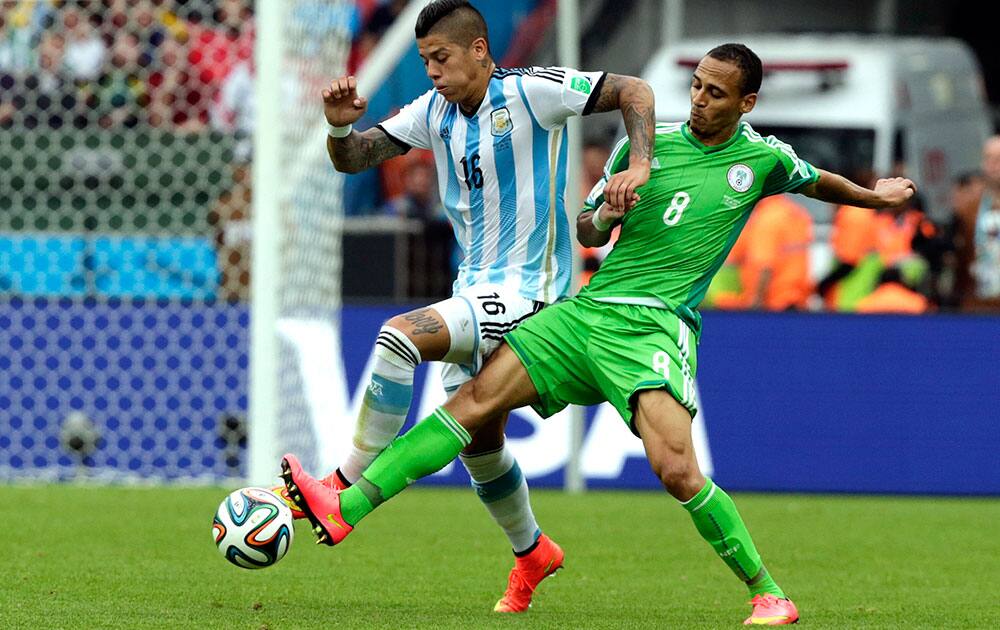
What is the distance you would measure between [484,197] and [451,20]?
0.69 m

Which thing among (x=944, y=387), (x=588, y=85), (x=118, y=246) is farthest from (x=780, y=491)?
(x=588, y=85)

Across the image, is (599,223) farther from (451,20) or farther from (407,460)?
(407,460)

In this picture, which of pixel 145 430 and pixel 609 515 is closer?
pixel 609 515

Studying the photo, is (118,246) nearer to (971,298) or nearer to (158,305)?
(158,305)

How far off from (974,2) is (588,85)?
18790 millimetres

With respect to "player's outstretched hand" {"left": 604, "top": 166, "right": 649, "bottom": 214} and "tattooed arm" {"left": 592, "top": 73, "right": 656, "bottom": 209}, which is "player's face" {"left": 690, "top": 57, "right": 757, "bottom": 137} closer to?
"tattooed arm" {"left": 592, "top": 73, "right": 656, "bottom": 209}

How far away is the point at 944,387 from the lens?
490 inches

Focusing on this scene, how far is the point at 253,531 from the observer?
6.17 meters

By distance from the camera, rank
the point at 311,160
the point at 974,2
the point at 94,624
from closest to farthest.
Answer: the point at 94,624 → the point at 311,160 → the point at 974,2

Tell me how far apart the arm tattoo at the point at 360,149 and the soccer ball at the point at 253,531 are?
1.33 m

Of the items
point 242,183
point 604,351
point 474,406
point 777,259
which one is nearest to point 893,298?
point 777,259

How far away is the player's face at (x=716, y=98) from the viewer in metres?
6.52

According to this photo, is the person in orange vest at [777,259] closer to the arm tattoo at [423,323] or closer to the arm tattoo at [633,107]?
the arm tattoo at [633,107]

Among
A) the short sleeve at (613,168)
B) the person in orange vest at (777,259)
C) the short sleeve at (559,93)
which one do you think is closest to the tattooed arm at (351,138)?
the short sleeve at (559,93)
